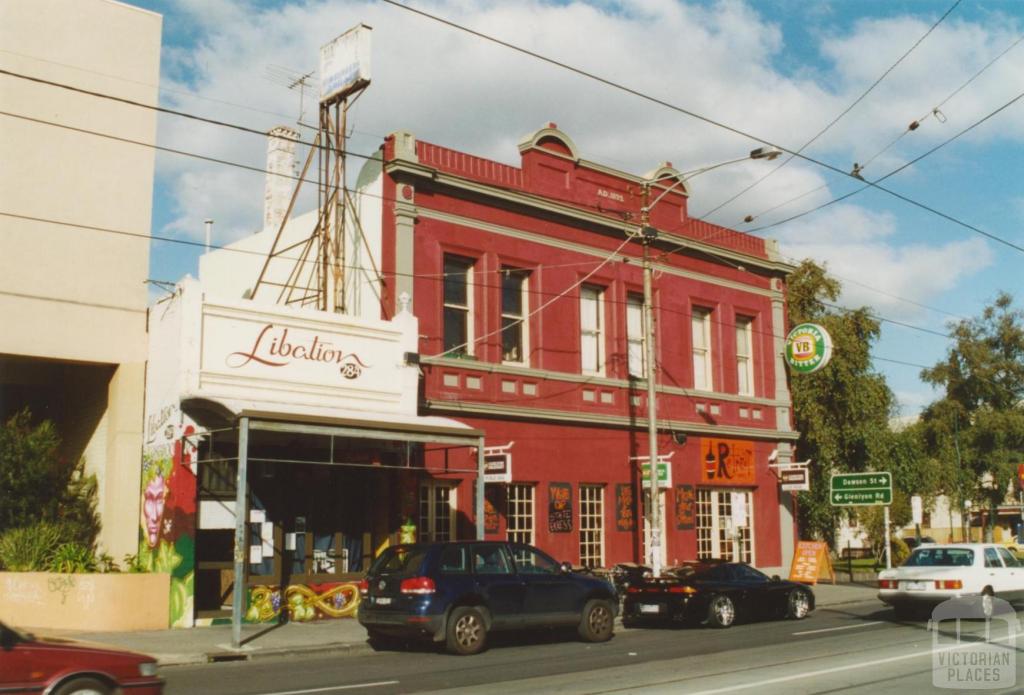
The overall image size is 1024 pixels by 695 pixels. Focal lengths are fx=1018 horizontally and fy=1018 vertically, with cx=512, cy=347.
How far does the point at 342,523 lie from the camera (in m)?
20.4

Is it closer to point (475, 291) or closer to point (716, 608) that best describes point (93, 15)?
point (475, 291)

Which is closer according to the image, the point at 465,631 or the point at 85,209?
the point at 465,631

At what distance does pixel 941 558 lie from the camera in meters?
19.7

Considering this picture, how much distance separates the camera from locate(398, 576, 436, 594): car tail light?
14547 millimetres

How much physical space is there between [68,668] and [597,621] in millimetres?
9970

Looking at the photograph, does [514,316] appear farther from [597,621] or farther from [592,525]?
[597,621]

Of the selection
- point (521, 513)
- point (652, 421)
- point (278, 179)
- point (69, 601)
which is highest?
point (278, 179)

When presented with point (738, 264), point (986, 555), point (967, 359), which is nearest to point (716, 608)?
point (986, 555)

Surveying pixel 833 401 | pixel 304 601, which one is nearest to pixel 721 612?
pixel 304 601

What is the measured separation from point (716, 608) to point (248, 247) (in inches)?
591

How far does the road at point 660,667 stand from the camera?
37.2 ft

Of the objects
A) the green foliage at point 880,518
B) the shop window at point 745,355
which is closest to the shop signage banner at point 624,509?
the shop window at point 745,355

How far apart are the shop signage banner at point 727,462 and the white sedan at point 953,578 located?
823cm

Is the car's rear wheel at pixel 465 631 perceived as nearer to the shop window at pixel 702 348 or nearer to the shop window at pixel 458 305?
the shop window at pixel 458 305
